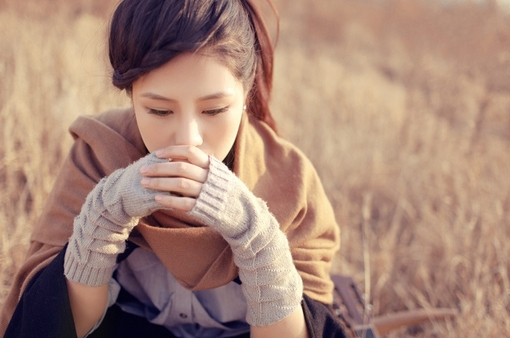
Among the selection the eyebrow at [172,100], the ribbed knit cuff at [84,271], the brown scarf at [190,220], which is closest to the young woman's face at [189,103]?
the eyebrow at [172,100]

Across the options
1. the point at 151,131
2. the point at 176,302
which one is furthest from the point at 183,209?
the point at 176,302

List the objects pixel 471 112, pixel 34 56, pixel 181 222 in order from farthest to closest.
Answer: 1. pixel 471 112
2. pixel 34 56
3. pixel 181 222

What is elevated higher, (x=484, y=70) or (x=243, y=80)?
(x=243, y=80)

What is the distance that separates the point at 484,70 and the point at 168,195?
516 cm

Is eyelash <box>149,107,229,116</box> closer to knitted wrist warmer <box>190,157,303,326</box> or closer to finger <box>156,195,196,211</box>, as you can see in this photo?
knitted wrist warmer <box>190,157,303,326</box>

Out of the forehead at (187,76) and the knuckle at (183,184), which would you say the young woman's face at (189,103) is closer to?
the forehead at (187,76)

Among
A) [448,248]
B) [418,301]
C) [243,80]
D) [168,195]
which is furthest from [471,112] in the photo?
[168,195]

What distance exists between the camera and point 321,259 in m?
1.94

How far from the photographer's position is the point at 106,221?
4.71ft

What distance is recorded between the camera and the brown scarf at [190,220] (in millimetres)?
1640

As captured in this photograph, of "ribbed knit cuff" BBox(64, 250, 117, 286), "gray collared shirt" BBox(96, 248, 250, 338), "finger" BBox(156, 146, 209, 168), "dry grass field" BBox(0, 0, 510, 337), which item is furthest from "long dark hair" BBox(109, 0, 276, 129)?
"gray collared shirt" BBox(96, 248, 250, 338)

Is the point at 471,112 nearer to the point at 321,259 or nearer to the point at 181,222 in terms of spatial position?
the point at 321,259

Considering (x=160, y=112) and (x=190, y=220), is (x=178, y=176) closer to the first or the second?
(x=160, y=112)

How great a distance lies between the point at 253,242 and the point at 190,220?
32cm
